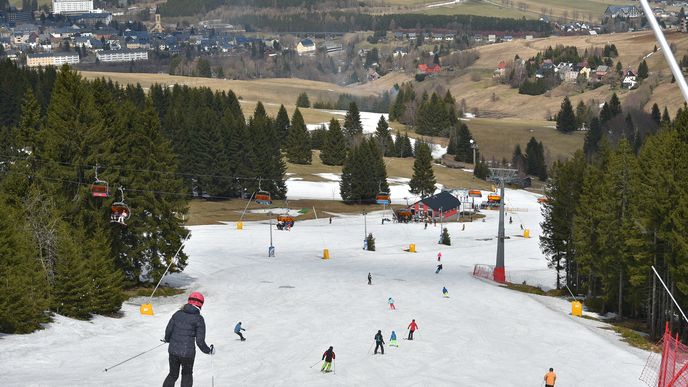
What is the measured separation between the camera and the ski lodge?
131125mm

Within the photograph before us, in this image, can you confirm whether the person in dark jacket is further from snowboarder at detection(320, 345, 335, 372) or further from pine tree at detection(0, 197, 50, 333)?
pine tree at detection(0, 197, 50, 333)

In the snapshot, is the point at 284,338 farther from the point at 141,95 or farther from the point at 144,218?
the point at 141,95

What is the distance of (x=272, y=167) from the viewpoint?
142750 mm

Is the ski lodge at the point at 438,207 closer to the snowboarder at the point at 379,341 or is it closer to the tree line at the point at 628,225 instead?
the tree line at the point at 628,225

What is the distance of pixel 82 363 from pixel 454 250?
223 feet

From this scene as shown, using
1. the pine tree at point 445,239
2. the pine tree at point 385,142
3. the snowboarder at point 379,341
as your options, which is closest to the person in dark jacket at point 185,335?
the snowboarder at point 379,341

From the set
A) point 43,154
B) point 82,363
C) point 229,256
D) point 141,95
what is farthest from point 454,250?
point 141,95

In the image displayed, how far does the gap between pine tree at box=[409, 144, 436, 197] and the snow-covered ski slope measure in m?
51.2

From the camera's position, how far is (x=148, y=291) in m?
65.9

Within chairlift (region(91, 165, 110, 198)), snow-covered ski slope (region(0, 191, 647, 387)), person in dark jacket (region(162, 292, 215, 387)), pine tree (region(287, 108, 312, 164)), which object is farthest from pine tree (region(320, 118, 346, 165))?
person in dark jacket (region(162, 292, 215, 387))

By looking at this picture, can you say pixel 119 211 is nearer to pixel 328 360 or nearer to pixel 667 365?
pixel 328 360

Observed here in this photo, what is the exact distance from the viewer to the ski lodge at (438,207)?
5162 inches

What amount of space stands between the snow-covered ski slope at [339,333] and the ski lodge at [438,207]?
34.5 metres

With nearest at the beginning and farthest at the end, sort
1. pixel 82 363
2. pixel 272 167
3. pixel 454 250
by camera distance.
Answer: pixel 82 363 < pixel 454 250 < pixel 272 167
